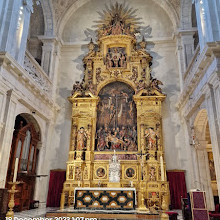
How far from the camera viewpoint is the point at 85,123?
40.2 feet

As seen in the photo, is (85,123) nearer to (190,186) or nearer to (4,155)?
(4,155)

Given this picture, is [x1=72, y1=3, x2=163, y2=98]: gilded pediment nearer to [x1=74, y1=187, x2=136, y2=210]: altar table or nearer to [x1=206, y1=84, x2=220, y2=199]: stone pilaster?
[x1=206, y1=84, x2=220, y2=199]: stone pilaster

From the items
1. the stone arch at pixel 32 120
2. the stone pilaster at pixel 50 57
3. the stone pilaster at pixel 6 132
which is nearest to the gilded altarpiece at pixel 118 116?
the stone pilaster at pixel 50 57

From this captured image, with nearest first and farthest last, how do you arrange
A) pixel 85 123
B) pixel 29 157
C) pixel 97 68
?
pixel 29 157
pixel 85 123
pixel 97 68

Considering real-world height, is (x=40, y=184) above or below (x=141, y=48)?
below

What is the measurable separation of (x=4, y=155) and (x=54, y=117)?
5065 millimetres

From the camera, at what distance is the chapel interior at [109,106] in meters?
8.11

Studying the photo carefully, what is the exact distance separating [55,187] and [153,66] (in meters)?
8.25

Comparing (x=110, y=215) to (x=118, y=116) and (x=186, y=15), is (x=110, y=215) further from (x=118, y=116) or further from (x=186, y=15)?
(x=186, y=15)

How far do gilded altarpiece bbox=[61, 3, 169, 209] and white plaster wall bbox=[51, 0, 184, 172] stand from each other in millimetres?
612

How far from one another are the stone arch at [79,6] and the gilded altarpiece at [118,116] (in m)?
1.84

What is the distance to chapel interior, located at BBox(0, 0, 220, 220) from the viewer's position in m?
8.11

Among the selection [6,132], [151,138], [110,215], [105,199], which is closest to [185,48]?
[151,138]

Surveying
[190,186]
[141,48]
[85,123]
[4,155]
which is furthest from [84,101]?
[190,186]
